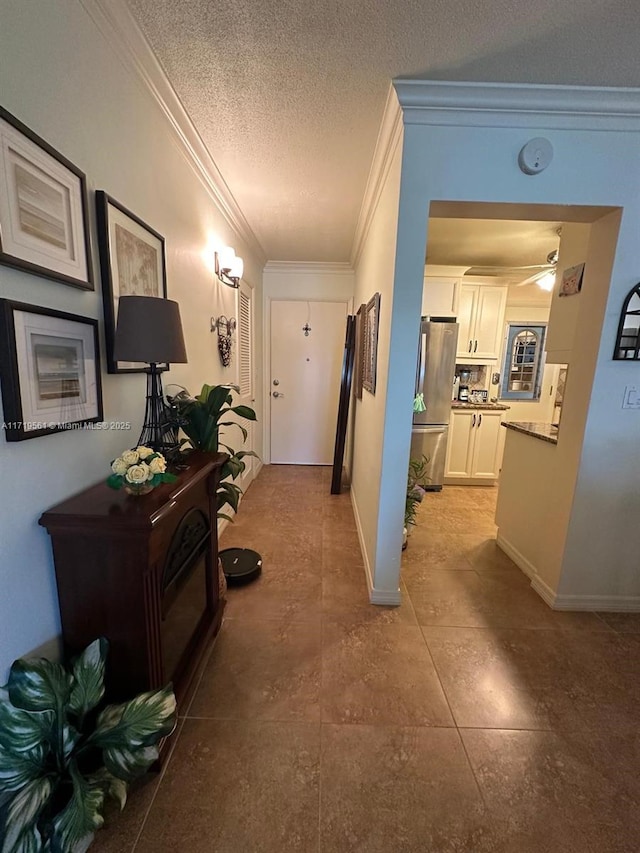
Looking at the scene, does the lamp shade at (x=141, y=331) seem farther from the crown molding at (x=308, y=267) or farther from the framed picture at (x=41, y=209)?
the crown molding at (x=308, y=267)

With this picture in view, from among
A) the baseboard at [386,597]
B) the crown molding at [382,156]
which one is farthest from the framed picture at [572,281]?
the baseboard at [386,597]

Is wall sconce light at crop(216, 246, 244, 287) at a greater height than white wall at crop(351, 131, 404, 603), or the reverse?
wall sconce light at crop(216, 246, 244, 287)

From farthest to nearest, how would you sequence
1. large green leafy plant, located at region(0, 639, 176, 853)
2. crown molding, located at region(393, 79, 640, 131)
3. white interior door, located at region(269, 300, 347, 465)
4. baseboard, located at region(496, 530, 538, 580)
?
white interior door, located at region(269, 300, 347, 465) → baseboard, located at region(496, 530, 538, 580) → crown molding, located at region(393, 79, 640, 131) → large green leafy plant, located at region(0, 639, 176, 853)

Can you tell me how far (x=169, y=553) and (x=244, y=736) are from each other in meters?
0.70

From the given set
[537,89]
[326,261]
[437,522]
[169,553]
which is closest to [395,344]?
[537,89]

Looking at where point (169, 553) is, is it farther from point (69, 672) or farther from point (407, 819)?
point (407, 819)

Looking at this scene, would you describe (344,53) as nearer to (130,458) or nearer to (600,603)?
(130,458)

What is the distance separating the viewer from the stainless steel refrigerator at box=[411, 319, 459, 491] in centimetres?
347

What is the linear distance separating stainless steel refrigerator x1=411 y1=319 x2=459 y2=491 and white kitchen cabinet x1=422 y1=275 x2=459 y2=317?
0.14 metres

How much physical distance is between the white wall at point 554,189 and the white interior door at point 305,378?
257 centimetres

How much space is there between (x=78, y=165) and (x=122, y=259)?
278 millimetres

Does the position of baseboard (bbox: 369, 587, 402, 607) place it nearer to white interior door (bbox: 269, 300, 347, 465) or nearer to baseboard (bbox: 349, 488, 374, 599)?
baseboard (bbox: 349, 488, 374, 599)

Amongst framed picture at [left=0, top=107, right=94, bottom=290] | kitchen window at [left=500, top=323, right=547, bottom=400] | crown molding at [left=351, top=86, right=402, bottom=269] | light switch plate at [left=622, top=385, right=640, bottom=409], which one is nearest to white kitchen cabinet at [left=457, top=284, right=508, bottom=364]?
kitchen window at [left=500, top=323, right=547, bottom=400]

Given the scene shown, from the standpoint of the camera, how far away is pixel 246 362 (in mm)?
3367
